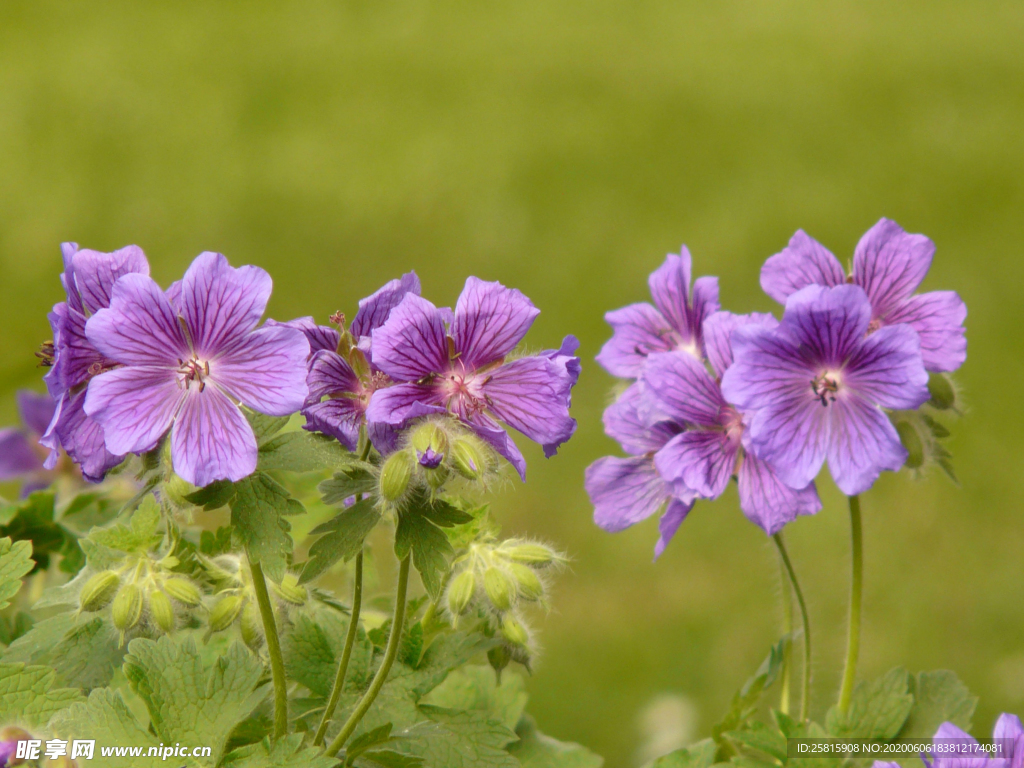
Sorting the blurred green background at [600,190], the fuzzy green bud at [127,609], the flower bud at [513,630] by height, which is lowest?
the flower bud at [513,630]

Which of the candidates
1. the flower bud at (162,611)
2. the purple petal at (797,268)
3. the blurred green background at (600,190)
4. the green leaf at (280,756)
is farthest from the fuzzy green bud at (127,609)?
the blurred green background at (600,190)

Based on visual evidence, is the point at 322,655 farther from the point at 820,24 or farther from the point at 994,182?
the point at 820,24

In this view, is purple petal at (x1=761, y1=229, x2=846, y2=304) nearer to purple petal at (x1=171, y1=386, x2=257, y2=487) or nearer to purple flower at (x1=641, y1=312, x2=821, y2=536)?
purple flower at (x1=641, y1=312, x2=821, y2=536)

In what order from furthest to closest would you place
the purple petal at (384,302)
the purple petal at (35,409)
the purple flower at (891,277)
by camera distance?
the purple petal at (35,409), the purple flower at (891,277), the purple petal at (384,302)

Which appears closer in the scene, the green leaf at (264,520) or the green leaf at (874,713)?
the green leaf at (264,520)

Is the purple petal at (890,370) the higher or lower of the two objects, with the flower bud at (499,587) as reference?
higher

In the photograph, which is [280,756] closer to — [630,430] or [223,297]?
[223,297]

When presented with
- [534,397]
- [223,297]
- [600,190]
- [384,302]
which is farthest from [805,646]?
[600,190]

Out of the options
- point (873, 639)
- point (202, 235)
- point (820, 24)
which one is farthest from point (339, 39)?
point (873, 639)

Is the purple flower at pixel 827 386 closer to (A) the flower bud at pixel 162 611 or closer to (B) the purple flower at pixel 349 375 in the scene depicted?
(B) the purple flower at pixel 349 375
